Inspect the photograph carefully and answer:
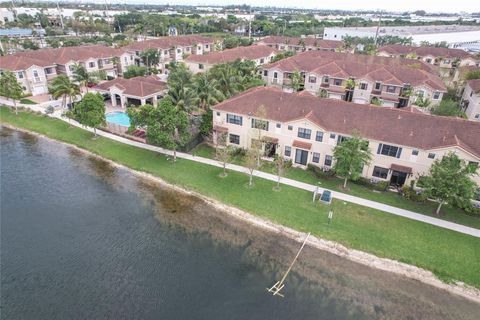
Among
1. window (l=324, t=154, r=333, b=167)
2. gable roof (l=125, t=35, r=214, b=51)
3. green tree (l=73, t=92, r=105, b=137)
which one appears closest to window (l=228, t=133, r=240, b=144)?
window (l=324, t=154, r=333, b=167)

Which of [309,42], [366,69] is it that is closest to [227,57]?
[366,69]

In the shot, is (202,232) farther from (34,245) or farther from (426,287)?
(426,287)

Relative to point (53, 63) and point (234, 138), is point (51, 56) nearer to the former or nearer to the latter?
point (53, 63)

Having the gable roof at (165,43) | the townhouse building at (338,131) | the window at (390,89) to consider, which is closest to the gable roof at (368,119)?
the townhouse building at (338,131)

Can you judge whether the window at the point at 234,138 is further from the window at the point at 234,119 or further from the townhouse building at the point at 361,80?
the townhouse building at the point at 361,80

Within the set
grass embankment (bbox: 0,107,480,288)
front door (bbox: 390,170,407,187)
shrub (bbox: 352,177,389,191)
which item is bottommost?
grass embankment (bbox: 0,107,480,288)

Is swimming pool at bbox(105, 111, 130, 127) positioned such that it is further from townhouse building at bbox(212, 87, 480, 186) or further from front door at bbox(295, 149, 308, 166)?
front door at bbox(295, 149, 308, 166)
